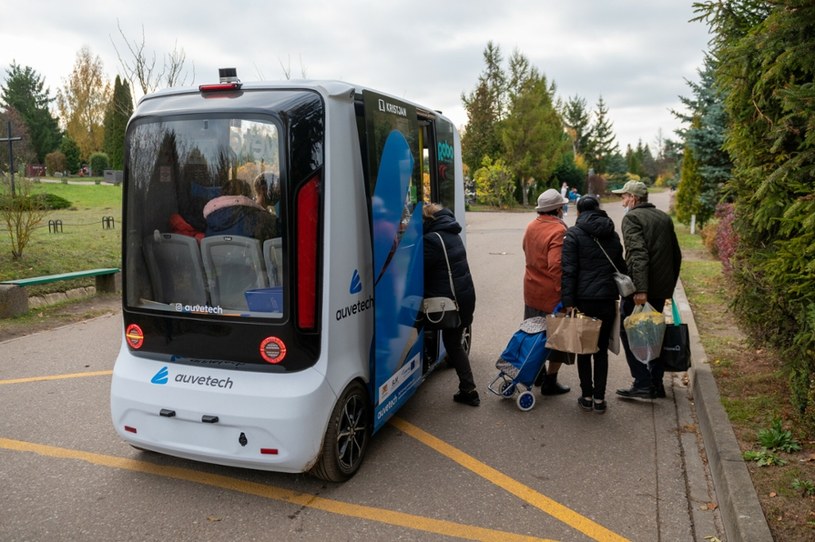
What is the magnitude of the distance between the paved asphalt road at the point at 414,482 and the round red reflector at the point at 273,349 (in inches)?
36.5

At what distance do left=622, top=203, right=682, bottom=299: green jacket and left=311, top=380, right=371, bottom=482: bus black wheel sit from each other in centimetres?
264

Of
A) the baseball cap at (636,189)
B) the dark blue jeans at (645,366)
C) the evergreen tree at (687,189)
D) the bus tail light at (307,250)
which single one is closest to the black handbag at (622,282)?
the dark blue jeans at (645,366)

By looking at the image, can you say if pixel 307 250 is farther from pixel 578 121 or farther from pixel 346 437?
pixel 578 121

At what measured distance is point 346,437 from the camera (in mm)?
4074

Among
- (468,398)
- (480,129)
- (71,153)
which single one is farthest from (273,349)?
(71,153)

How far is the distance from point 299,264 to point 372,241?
0.67m

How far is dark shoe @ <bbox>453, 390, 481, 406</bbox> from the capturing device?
5.50m

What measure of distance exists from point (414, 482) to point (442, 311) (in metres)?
1.53

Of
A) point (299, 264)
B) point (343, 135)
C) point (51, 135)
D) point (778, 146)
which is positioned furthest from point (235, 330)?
point (51, 135)

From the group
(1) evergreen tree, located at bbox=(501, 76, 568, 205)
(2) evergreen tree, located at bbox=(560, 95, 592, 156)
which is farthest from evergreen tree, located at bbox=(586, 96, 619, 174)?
(1) evergreen tree, located at bbox=(501, 76, 568, 205)

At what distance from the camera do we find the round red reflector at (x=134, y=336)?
4055 millimetres

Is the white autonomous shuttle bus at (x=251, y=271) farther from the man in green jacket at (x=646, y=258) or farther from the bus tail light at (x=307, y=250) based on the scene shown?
the man in green jacket at (x=646, y=258)

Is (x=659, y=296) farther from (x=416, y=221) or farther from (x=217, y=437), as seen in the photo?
(x=217, y=437)

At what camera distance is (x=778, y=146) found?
4418 millimetres
